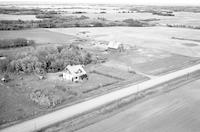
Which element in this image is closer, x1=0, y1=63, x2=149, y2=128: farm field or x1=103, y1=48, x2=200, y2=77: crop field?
x1=0, y1=63, x2=149, y2=128: farm field

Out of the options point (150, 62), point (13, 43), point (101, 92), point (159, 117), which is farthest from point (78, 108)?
point (13, 43)

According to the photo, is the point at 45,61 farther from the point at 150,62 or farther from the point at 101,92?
the point at 150,62

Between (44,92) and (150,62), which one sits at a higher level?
(44,92)

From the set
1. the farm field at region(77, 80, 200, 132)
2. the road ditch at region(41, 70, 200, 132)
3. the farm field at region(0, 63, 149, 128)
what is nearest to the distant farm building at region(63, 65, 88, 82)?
the farm field at region(0, 63, 149, 128)

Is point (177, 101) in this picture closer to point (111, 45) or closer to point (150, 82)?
point (150, 82)

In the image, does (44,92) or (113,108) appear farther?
(44,92)

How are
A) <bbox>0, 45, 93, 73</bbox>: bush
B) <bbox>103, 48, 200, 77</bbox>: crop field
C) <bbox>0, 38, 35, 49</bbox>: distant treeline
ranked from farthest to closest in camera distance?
<bbox>0, 38, 35, 49</bbox>: distant treeline → <bbox>103, 48, 200, 77</bbox>: crop field → <bbox>0, 45, 93, 73</bbox>: bush

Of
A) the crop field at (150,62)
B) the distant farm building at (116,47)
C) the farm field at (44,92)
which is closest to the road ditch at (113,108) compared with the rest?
the farm field at (44,92)

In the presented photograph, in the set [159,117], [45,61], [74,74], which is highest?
[45,61]

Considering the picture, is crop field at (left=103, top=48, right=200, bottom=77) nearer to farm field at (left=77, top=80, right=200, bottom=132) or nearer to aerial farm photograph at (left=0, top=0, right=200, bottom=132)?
aerial farm photograph at (left=0, top=0, right=200, bottom=132)

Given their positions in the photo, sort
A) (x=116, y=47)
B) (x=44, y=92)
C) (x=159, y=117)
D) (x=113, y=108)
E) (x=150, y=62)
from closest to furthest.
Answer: (x=159, y=117)
(x=113, y=108)
(x=44, y=92)
(x=150, y=62)
(x=116, y=47)
